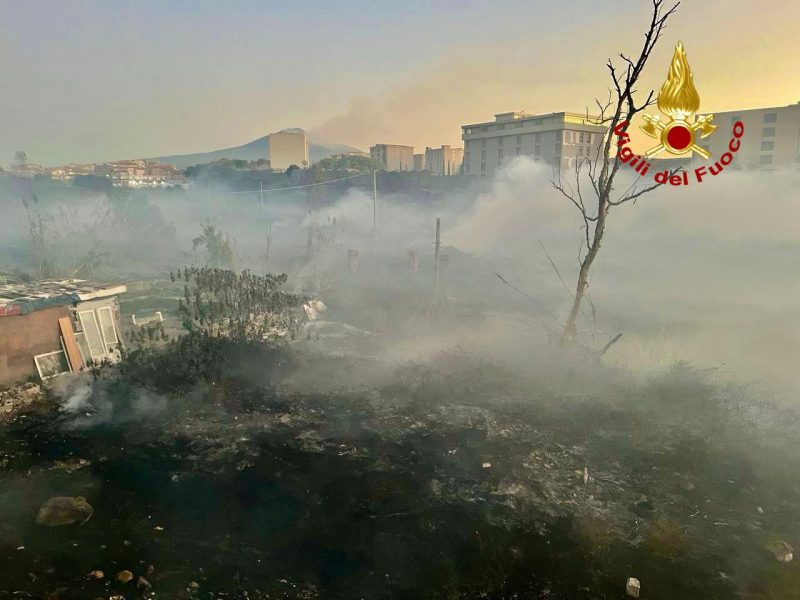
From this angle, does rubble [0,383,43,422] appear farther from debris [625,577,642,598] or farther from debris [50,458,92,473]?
debris [625,577,642,598]

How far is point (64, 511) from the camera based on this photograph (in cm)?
635

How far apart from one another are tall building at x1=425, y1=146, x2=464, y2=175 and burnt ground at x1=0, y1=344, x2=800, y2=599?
253 ft

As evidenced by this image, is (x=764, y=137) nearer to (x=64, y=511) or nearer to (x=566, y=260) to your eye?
(x=566, y=260)

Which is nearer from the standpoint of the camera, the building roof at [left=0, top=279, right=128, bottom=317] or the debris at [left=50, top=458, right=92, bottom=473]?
the debris at [left=50, top=458, right=92, bottom=473]

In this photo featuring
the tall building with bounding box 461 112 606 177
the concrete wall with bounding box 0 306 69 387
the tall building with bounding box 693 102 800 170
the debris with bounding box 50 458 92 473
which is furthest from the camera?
the tall building with bounding box 461 112 606 177

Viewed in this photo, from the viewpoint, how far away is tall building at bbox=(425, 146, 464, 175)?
85500 mm

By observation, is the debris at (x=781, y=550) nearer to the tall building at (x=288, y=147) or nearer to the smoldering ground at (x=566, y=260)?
the smoldering ground at (x=566, y=260)

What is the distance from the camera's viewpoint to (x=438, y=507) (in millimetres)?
6656

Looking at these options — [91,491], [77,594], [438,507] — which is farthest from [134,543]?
[438,507]

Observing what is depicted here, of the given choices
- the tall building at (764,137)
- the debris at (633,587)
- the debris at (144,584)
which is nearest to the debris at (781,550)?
the debris at (633,587)

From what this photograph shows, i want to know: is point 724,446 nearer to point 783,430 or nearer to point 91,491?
point 783,430

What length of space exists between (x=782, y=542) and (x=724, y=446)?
2.37 metres

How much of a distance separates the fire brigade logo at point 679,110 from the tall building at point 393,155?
79938 mm

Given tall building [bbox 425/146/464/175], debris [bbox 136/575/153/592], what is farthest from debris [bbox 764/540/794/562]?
tall building [bbox 425/146/464/175]
